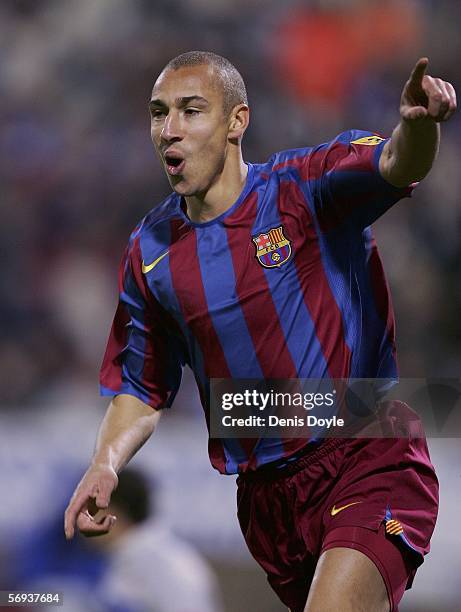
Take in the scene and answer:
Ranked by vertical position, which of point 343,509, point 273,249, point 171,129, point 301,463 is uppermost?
point 171,129

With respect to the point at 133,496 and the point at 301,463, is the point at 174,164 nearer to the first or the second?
the point at 301,463

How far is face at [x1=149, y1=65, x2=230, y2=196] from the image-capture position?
2916mm

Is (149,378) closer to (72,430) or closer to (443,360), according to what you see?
(72,430)

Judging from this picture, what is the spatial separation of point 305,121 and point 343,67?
373 mm

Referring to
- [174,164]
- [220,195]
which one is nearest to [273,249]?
[220,195]

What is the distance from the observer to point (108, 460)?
9.30ft

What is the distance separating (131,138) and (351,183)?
281 centimetres

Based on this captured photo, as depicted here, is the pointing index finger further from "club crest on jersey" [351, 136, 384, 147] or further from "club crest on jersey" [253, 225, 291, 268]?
"club crest on jersey" [253, 225, 291, 268]

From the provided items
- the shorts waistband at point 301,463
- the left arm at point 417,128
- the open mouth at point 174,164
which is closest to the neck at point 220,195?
the open mouth at point 174,164

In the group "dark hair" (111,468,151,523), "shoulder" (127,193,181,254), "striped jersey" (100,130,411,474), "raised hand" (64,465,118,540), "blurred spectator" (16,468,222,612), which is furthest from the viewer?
"dark hair" (111,468,151,523)

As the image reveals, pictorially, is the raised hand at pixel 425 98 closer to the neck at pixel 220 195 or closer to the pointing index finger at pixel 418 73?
the pointing index finger at pixel 418 73

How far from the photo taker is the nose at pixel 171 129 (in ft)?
9.50

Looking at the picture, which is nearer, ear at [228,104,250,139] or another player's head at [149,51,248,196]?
another player's head at [149,51,248,196]

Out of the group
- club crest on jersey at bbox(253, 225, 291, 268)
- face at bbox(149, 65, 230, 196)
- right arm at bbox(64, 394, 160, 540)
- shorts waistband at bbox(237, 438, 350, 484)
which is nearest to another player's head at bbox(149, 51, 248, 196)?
face at bbox(149, 65, 230, 196)
